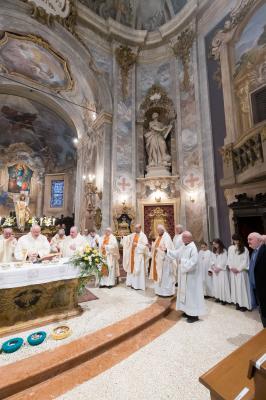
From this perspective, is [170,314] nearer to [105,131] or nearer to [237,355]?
[237,355]

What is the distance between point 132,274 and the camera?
20.5 ft

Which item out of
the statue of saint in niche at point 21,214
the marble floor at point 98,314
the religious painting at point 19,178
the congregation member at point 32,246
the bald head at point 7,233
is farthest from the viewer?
the religious painting at point 19,178

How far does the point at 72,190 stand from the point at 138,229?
46.1ft

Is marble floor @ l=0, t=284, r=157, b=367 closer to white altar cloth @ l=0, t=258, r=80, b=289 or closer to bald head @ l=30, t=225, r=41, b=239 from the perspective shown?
white altar cloth @ l=0, t=258, r=80, b=289

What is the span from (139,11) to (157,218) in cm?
1339

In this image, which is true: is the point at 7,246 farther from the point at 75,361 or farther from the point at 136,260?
the point at 136,260

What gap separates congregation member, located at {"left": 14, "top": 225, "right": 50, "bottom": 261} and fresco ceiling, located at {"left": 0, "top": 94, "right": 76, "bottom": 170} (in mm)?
14299

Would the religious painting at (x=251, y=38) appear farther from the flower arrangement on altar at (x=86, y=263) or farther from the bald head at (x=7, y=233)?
the bald head at (x=7, y=233)

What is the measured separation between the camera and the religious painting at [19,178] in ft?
60.7

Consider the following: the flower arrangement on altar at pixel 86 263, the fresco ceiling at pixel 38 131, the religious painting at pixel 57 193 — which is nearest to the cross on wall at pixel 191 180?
the flower arrangement on altar at pixel 86 263

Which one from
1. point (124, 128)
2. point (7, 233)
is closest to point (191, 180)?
point (124, 128)

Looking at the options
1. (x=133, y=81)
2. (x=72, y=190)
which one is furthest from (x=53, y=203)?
(x=133, y=81)

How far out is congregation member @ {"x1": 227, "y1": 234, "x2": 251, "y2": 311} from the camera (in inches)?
187

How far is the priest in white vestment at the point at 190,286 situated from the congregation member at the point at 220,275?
128 cm
